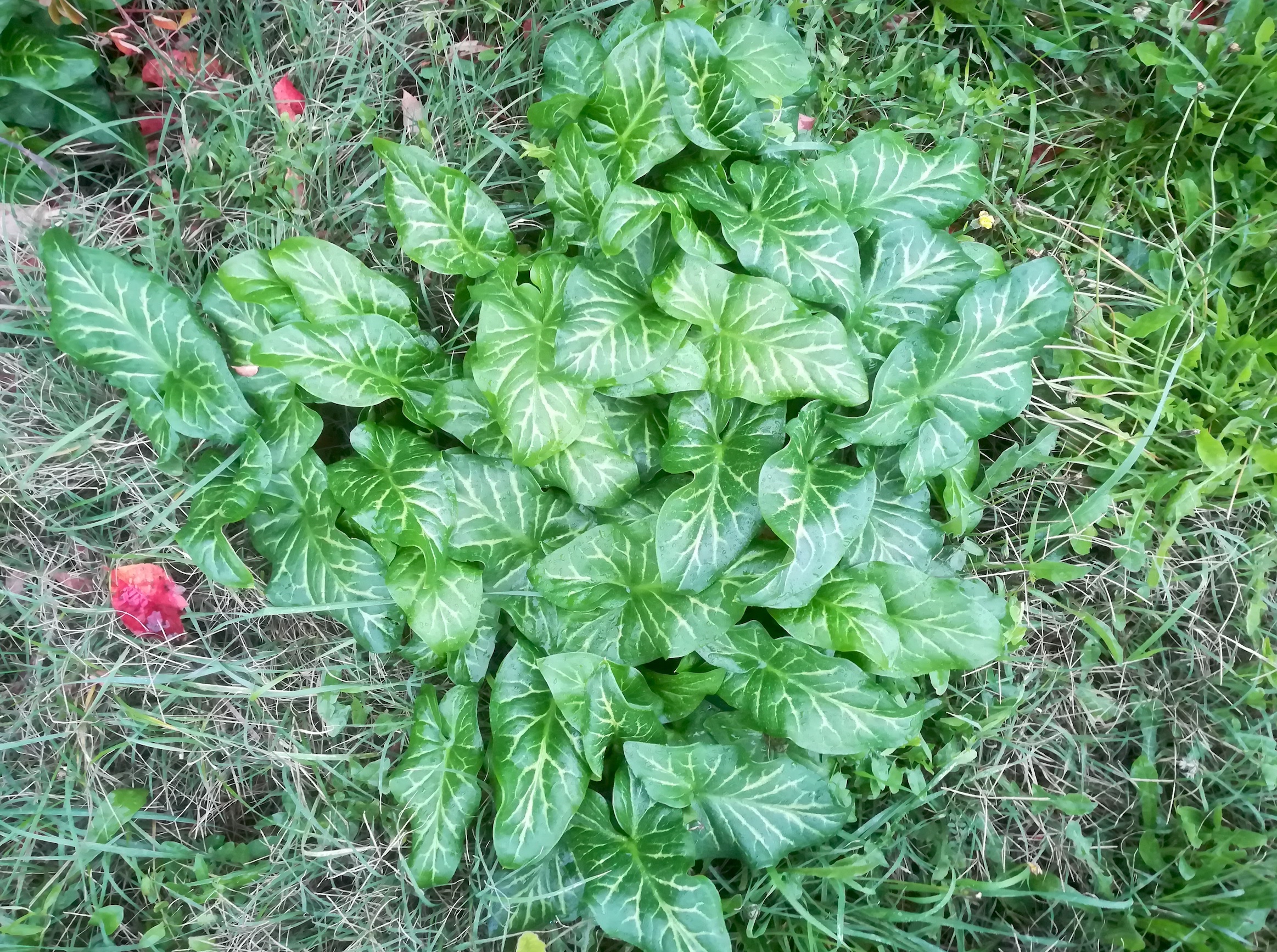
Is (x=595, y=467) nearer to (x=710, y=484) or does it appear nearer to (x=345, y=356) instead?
(x=710, y=484)

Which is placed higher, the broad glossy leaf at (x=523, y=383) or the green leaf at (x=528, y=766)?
the broad glossy leaf at (x=523, y=383)

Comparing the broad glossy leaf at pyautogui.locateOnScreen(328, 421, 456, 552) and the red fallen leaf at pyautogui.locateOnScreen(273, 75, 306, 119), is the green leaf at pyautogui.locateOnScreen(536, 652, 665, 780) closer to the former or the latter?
the broad glossy leaf at pyautogui.locateOnScreen(328, 421, 456, 552)

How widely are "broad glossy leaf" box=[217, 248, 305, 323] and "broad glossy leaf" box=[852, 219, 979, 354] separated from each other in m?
1.11

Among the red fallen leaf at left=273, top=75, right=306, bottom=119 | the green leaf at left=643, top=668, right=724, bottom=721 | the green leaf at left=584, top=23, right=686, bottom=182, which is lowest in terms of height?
the green leaf at left=643, top=668, right=724, bottom=721

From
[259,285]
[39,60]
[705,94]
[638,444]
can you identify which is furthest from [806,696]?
[39,60]

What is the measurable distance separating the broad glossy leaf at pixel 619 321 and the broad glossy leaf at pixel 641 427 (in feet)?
0.51

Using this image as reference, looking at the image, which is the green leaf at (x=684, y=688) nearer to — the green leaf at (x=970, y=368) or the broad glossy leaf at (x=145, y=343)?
the green leaf at (x=970, y=368)

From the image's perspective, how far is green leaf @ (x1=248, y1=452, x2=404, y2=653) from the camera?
1.75 meters

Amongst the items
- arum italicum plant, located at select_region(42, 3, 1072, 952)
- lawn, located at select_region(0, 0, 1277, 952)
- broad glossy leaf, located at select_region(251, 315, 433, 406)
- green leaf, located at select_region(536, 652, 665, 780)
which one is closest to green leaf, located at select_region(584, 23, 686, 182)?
arum italicum plant, located at select_region(42, 3, 1072, 952)

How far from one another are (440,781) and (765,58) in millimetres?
1561

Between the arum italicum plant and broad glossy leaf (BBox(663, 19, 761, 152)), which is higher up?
broad glossy leaf (BBox(663, 19, 761, 152))

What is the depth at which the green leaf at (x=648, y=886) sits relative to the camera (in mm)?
1629

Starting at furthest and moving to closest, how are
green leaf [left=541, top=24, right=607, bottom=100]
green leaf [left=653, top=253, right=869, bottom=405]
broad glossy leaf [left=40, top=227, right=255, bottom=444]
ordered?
green leaf [left=541, top=24, right=607, bottom=100] → broad glossy leaf [left=40, top=227, right=255, bottom=444] → green leaf [left=653, top=253, right=869, bottom=405]

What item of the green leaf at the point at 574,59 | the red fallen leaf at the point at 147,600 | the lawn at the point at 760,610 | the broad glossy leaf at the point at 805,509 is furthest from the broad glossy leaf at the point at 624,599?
the green leaf at the point at 574,59
